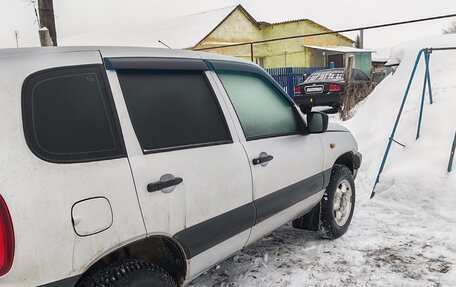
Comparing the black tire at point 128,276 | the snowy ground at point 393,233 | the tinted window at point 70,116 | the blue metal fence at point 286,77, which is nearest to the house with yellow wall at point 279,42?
the blue metal fence at point 286,77

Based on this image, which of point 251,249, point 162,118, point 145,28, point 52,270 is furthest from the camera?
point 145,28

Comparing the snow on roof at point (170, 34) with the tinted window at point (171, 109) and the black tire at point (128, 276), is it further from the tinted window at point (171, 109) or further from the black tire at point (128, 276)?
the black tire at point (128, 276)

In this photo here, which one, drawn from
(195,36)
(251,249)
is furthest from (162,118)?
(195,36)

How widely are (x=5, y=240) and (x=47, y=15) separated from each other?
7826 millimetres

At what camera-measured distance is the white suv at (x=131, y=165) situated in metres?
1.56

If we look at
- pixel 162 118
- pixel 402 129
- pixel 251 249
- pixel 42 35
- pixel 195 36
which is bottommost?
pixel 251 249

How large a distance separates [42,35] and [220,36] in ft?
66.9

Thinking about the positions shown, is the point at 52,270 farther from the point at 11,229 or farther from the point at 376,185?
the point at 376,185

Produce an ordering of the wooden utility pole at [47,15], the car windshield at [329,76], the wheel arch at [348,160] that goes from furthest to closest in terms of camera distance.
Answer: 1. the car windshield at [329,76]
2. the wooden utility pole at [47,15]
3. the wheel arch at [348,160]

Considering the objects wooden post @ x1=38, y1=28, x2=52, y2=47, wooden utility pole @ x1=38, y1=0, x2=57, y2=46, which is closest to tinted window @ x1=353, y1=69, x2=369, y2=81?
wooden utility pole @ x1=38, y1=0, x2=57, y2=46

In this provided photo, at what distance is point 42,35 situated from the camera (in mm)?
7523

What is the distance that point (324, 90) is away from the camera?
11.8 meters

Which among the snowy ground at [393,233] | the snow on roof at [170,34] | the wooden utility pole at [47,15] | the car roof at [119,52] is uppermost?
the snow on roof at [170,34]

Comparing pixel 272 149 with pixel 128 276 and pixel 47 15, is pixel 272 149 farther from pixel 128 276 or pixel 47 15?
pixel 47 15
